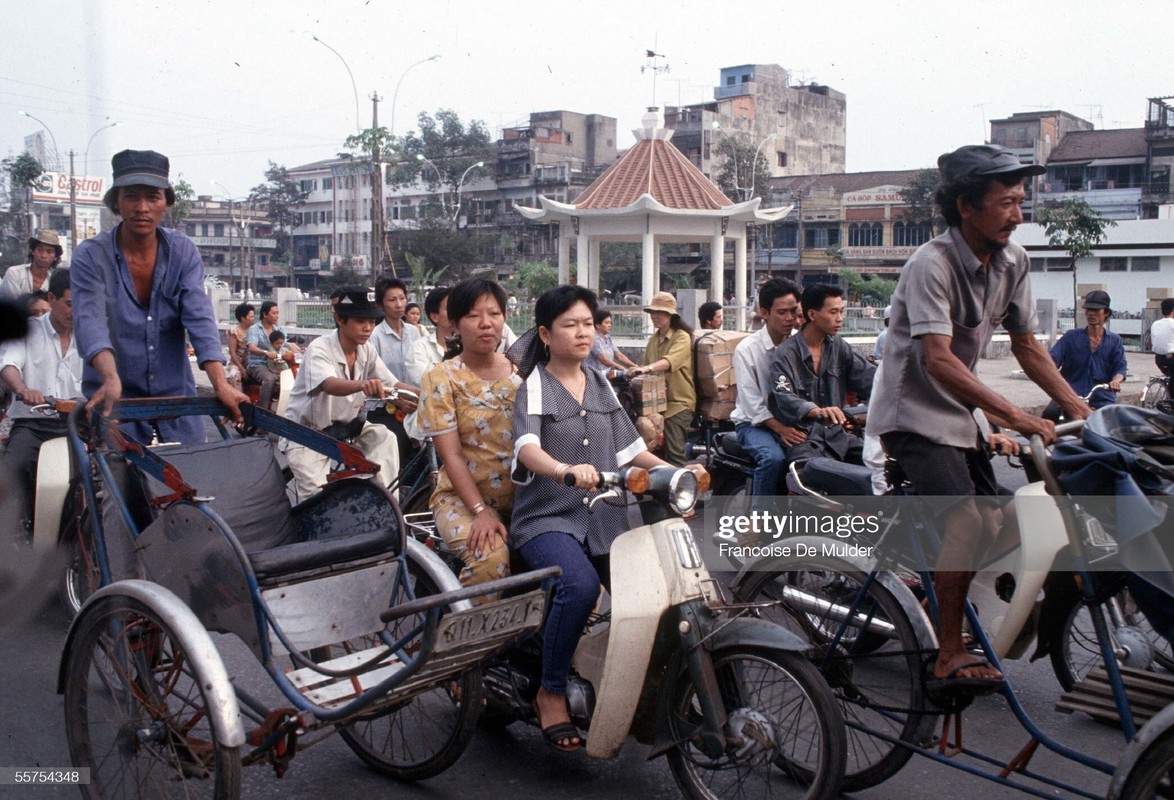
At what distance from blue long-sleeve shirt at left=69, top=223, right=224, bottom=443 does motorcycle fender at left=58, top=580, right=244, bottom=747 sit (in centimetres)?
136

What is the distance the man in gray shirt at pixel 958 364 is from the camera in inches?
127

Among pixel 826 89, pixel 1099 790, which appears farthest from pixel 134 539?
pixel 826 89

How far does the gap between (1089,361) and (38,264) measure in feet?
27.9

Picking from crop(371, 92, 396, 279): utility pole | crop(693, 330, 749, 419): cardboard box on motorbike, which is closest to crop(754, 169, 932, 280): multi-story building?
crop(371, 92, 396, 279): utility pole

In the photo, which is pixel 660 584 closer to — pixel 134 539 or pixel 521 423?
pixel 521 423

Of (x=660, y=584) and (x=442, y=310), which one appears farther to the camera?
(x=442, y=310)

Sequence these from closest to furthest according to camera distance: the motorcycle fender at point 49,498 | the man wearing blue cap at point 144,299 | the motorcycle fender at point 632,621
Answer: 1. the motorcycle fender at point 632,621
2. the man wearing blue cap at point 144,299
3. the motorcycle fender at point 49,498

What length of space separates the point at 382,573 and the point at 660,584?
2.95 feet

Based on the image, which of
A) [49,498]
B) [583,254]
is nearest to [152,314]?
[49,498]

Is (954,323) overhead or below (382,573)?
overhead

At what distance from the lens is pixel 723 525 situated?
5.07 metres

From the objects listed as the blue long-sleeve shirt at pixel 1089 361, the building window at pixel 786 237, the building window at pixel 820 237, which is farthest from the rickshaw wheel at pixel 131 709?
the building window at pixel 786 237

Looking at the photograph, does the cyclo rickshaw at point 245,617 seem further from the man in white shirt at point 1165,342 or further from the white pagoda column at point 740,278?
the white pagoda column at point 740,278

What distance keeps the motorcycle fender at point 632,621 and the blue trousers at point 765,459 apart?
95.3 inches
